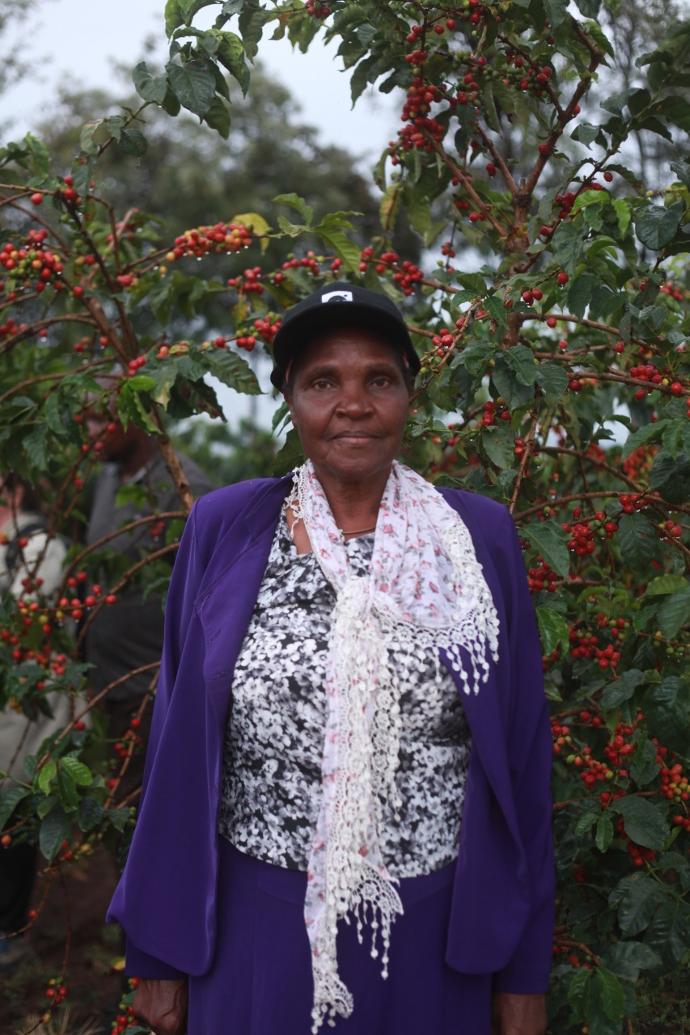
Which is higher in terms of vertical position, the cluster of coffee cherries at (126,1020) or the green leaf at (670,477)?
the green leaf at (670,477)

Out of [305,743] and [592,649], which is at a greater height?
[592,649]

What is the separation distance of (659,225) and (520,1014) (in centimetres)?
153

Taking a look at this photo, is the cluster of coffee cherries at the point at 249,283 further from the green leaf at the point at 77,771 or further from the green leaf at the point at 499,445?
the green leaf at the point at 77,771

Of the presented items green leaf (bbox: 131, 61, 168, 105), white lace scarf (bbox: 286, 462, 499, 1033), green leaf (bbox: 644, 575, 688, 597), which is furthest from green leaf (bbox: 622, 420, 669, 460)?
green leaf (bbox: 131, 61, 168, 105)

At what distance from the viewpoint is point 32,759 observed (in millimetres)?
2693

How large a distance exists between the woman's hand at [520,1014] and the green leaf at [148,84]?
1.91m

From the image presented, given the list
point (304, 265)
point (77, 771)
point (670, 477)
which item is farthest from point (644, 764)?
point (304, 265)

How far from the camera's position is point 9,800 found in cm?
266

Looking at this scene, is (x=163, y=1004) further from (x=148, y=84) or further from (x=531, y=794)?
(x=148, y=84)

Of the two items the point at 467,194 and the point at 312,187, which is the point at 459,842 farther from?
the point at 312,187

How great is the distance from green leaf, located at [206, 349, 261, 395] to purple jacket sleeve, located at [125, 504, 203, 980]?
2.67 feet

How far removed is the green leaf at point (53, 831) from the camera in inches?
102

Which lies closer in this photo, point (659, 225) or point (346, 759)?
point (346, 759)

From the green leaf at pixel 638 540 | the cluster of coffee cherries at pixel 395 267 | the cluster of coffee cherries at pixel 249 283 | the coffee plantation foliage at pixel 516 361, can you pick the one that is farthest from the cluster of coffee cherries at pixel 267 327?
→ the green leaf at pixel 638 540
